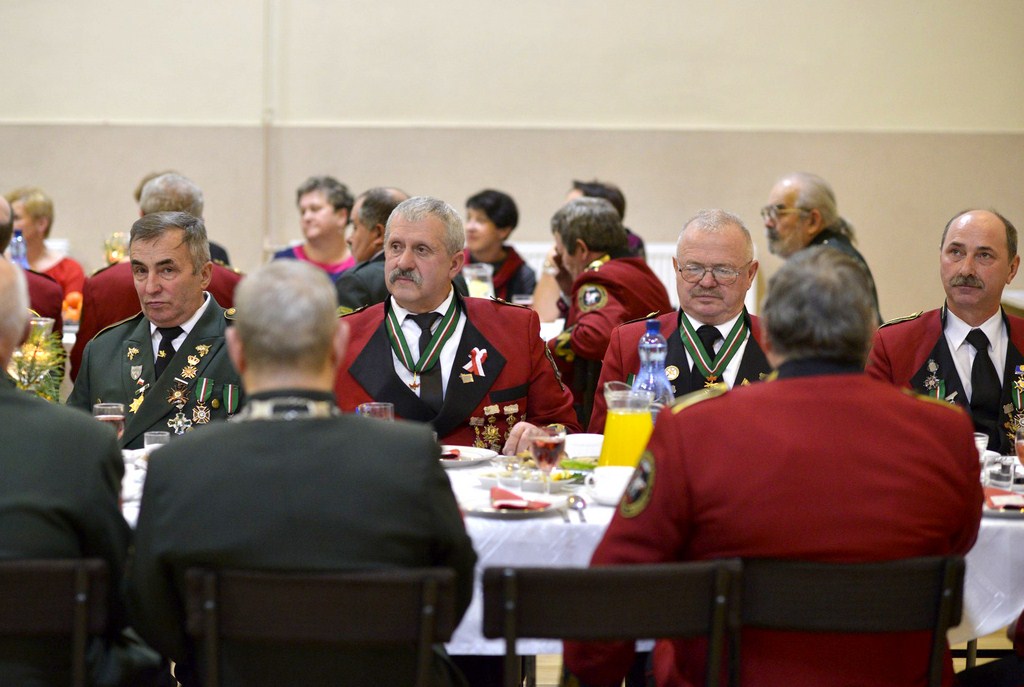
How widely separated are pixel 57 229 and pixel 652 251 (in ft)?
Result: 15.0

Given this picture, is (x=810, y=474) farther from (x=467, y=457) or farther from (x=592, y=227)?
(x=592, y=227)

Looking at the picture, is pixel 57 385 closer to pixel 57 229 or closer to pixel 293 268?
pixel 293 268

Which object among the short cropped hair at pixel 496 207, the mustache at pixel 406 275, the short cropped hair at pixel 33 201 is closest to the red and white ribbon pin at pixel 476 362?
the mustache at pixel 406 275

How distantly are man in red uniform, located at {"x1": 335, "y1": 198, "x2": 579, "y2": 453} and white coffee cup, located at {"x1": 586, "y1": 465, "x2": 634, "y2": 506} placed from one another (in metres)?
0.96

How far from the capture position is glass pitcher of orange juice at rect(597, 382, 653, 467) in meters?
2.92

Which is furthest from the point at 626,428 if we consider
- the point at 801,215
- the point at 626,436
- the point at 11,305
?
the point at 801,215

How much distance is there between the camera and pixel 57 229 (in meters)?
9.16

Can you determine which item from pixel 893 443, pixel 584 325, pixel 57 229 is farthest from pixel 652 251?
pixel 893 443

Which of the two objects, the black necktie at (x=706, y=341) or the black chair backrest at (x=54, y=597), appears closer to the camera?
the black chair backrest at (x=54, y=597)

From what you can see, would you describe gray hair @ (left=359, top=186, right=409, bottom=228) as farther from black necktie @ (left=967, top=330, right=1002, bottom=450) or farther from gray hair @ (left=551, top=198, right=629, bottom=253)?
black necktie @ (left=967, top=330, right=1002, bottom=450)

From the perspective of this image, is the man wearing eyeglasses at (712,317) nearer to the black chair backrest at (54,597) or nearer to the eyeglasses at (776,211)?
the black chair backrest at (54,597)

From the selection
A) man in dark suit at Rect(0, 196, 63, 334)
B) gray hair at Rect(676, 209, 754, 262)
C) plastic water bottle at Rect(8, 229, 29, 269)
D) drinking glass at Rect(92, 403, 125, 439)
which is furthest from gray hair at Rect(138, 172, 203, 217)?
gray hair at Rect(676, 209, 754, 262)

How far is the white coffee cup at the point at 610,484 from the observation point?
8.92ft

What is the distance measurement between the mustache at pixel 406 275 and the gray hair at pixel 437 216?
0.13 metres
